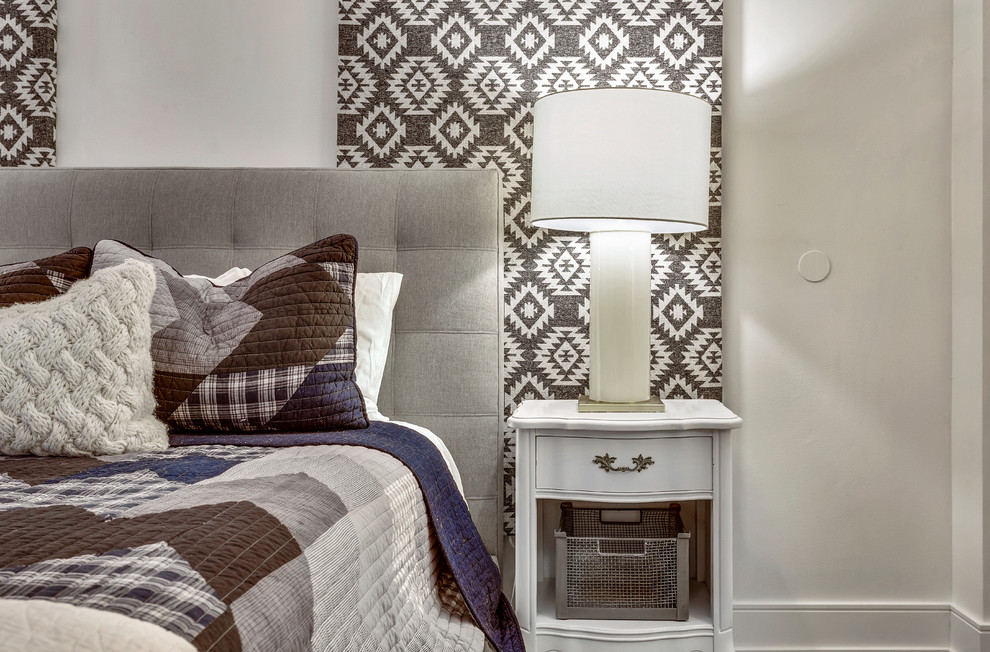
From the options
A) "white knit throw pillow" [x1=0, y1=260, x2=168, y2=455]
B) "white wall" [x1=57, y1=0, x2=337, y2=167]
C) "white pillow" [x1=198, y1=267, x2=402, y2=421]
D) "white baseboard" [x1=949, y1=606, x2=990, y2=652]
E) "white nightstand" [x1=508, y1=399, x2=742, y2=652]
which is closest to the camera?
"white knit throw pillow" [x1=0, y1=260, x2=168, y2=455]

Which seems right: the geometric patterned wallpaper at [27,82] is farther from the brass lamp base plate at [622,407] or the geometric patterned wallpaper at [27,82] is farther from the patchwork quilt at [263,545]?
the brass lamp base plate at [622,407]

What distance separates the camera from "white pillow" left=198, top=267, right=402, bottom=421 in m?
1.70

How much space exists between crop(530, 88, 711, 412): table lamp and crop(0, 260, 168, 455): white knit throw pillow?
90 cm

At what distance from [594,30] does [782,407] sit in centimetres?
114

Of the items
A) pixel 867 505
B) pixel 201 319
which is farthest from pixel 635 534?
pixel 201 319

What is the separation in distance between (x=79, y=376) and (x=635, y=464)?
110cm

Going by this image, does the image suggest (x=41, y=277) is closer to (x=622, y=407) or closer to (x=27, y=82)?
(x=27, y=82)

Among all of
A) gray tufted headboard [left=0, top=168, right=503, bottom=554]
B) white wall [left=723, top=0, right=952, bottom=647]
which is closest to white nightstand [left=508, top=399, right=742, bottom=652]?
gray tufted headboard [left=0, top=168, right=503, bottom=554]

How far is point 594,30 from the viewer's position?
1.97 m

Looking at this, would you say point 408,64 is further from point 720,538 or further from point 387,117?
point 720,538

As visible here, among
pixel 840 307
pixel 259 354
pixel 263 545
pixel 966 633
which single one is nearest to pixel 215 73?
pixel 259 354

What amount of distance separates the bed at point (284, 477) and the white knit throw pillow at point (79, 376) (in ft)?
0.08

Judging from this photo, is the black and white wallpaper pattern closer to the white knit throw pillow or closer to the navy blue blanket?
the navy blue blanket

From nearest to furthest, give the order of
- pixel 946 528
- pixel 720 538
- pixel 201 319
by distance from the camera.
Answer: pixel 201 319 → pixel 720 538 → pixel 946 528
